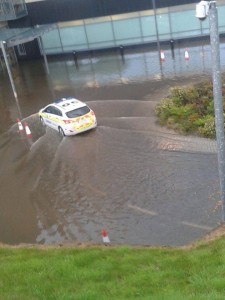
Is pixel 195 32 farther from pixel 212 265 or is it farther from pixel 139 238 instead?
pixel 212 265

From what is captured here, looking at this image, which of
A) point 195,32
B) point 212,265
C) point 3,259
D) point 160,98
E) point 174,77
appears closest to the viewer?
point 212,265

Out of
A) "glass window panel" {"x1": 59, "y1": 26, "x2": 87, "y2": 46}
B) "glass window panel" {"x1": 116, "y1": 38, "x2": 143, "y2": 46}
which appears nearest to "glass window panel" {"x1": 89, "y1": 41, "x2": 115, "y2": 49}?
"glass window panel" {"x1": 116, "y1": 38, "x2": 143, "y2": 46}

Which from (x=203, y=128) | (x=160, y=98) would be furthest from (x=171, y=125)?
(x=160, y=98)

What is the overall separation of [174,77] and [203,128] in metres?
8.87

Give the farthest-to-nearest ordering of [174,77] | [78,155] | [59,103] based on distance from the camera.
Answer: [174,77] → [59,103] → [78,155]

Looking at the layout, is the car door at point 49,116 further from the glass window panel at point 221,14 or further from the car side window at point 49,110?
the glass window panel at point 221,14

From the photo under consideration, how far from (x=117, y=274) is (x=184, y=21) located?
28.7m

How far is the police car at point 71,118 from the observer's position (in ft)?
65.4

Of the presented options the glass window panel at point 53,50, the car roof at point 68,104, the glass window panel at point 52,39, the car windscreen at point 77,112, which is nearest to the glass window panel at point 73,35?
the glass window panel at point 52,39

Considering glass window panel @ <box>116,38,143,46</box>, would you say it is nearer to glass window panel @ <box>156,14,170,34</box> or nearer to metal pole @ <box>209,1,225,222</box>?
glass window panel @ <box>156,14,170,34</box>

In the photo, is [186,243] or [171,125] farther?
[171,125]

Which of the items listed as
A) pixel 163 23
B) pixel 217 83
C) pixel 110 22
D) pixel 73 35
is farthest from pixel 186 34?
pixel 217 83

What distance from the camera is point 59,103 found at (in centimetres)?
2114

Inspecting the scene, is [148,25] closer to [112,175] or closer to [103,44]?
[103,44]
